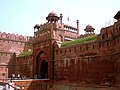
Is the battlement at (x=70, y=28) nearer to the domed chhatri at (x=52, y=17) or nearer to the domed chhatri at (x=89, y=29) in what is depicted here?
the domed chhatri at (x=89, y=29)

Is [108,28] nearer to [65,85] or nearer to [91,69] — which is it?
[91,69]

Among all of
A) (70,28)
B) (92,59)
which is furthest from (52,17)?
(92,59)

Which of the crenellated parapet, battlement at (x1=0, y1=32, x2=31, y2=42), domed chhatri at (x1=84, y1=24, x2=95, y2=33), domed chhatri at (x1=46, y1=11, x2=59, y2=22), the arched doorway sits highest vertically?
domed chhatri at (x1=46, y1=11, x2=59, y2=22)

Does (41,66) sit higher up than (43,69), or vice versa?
(41,66)

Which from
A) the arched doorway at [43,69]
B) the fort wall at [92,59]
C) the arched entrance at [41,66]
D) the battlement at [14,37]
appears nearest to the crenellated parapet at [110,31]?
the fort wall at [92,59]

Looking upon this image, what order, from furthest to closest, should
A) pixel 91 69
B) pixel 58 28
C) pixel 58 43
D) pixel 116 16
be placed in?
pixel 58 28, pixel 58 43, pixel 91 69, pixel 116 16

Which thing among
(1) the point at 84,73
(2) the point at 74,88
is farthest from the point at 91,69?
(2) the point at 74,88

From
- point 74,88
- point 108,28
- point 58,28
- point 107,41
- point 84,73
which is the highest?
point 58,28

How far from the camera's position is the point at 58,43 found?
22547 millimetres

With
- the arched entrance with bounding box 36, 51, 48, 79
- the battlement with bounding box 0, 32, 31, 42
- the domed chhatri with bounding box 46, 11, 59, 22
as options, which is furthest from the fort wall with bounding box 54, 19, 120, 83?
the battlement with bounding box 0, 32, 31, 42

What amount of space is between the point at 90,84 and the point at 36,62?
9546 millimetres

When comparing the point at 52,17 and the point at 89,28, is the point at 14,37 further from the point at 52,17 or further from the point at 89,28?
the point at 89,28

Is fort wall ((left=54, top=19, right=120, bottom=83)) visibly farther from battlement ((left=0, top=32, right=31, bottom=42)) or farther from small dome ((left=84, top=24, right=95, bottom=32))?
battlement ((left=0, top=32, right=31, bottom=42))

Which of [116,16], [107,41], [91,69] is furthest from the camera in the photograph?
[91,69]
